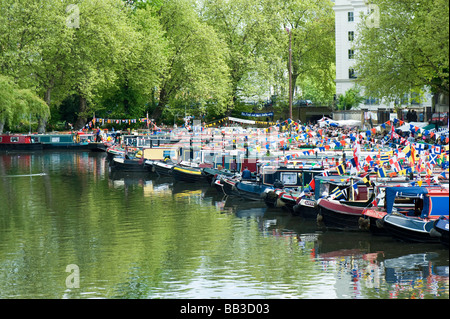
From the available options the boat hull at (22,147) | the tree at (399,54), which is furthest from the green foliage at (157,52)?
the tree at (399,54)

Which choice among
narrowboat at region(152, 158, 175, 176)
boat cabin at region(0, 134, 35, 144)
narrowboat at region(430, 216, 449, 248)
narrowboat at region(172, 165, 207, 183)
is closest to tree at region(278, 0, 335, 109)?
boat cabin at region(0, 134, 35, 144)

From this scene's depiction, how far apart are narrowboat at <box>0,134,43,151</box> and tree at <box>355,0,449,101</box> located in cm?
4024

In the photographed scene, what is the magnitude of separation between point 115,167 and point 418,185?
133ft

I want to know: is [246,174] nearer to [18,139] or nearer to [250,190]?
[250,190]

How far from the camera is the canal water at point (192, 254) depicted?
27.7m

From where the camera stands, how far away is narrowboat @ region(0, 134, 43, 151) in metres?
95.2

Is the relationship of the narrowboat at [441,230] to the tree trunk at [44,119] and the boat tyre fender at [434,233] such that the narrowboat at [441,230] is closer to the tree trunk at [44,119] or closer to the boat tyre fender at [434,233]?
the boat tyre fender at [434,233]

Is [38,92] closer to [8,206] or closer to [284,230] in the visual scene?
[8,206]

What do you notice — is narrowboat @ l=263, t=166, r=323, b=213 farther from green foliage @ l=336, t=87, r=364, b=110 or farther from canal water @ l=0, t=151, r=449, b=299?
green foliage @ l=336, t=87, r=364, b=110

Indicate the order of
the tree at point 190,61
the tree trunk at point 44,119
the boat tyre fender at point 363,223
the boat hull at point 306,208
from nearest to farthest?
the boat tyre fender at point 363,223 → the boat hull at point 306,208 → the tree trunk at point 44,119 → the tree at point 190,61

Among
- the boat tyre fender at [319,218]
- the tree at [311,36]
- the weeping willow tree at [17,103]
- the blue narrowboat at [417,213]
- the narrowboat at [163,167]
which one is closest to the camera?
the blue narrowboat at [417,213]

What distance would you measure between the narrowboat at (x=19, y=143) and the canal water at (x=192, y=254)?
145 ft

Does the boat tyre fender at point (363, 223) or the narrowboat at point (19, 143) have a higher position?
the narrowboat at point (19, 143)

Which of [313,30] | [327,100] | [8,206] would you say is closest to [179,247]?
[8,206]
